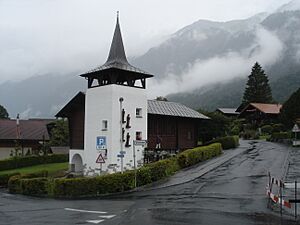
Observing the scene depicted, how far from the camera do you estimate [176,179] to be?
84.3ft

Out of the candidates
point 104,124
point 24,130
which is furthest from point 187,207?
point 24,130

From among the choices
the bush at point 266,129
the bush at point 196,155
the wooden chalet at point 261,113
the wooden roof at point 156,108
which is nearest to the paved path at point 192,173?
the bush at point 196,155

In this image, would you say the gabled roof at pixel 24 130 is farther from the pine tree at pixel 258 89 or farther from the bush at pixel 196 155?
the pine tree at pixel 258 89

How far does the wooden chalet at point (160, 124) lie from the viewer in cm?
3734

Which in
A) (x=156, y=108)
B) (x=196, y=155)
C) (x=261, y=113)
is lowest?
(x=196, y=155)

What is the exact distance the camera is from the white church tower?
32.3 metres

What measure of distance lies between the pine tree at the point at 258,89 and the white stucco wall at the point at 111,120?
190 ft

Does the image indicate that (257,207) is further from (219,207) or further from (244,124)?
(244,124)

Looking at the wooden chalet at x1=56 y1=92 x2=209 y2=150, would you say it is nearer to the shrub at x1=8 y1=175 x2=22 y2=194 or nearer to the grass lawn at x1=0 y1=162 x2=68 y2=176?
the grass lawn at x1=0 y1=162 x2=68 y2=176

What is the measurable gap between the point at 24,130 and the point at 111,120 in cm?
3213

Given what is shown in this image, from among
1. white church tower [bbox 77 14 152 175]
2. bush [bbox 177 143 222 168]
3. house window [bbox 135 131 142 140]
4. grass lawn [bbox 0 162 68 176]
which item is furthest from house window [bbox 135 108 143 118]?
grass lawn [bbox 0 162 68 176]

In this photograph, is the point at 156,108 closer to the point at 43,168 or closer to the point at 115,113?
the point at 115,113

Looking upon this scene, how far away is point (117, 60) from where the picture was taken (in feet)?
113

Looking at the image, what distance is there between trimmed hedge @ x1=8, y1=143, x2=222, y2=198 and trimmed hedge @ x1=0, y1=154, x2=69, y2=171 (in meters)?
16.6
